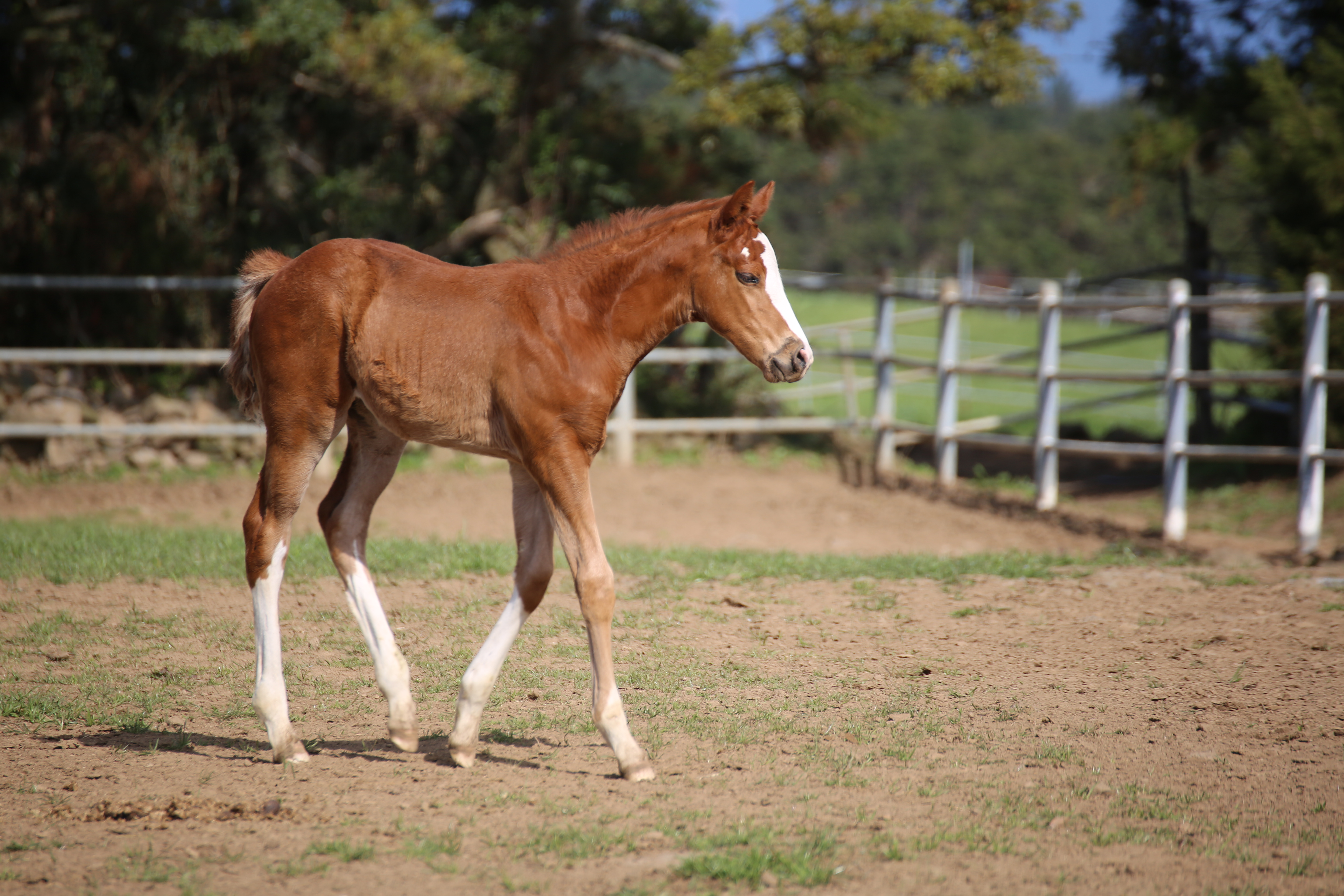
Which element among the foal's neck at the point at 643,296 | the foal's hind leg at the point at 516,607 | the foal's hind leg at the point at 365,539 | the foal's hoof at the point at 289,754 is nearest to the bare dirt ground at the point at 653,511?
the foal's hind leg at the point at 365,539

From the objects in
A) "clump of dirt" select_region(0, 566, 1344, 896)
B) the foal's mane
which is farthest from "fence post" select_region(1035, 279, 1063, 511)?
the foal's mane

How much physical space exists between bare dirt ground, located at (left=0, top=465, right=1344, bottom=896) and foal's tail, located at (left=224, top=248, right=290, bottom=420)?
1199mm

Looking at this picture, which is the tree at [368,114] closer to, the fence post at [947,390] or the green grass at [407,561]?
the fence post at [947,390]

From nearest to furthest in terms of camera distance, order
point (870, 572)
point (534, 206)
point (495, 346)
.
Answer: point (495, 346) → point (870, 572) → point (534, 206)

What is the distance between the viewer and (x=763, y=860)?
2828 millimetres

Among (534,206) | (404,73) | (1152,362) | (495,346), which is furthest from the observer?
(1152,362)

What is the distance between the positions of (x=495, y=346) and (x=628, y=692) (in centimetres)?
153

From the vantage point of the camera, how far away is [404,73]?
10.9 metres

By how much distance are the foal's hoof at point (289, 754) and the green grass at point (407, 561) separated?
2416 mm

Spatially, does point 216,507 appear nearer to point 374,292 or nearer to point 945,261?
point 374,292

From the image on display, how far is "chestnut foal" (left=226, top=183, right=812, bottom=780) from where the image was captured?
3.49 m

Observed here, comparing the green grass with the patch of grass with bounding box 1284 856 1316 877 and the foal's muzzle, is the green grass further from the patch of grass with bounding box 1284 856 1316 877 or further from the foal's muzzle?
the patch of grass with bounding box 1284 856 1316 877

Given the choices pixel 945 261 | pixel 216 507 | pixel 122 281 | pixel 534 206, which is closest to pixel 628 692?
pixel 216 507

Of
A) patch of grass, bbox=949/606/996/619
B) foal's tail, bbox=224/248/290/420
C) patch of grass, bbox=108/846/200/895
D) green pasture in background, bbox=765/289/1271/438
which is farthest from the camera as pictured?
green pasture in background, bbox=765/289/1271/438
